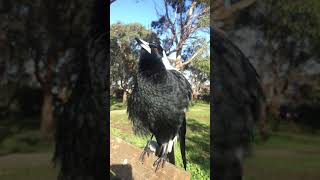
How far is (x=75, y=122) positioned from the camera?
5.61 meters

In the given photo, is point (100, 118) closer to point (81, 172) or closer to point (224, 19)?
point (81, 172)

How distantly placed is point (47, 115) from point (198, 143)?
162 centimetres

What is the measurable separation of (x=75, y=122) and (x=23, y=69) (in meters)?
A: 0.78

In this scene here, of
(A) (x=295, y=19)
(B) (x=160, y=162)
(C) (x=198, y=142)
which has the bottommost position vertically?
(B) (x=160, y=162)

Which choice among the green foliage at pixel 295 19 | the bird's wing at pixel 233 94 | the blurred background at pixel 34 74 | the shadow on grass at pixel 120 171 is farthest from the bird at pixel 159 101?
the green foliage at pixel 295 19

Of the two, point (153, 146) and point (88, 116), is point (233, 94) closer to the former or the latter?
point (153, 146)

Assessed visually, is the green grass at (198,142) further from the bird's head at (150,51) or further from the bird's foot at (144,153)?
the bird's head at (150,51)

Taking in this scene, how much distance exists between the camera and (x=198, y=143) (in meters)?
5.34

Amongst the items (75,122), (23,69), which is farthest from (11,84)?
(75,122)

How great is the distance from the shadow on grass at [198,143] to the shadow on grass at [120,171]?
25.4 inches

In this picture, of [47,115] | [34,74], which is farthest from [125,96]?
[34,74]

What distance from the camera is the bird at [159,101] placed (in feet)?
17.8

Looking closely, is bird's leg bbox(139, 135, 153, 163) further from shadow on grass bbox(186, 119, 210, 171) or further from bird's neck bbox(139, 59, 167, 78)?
bird's neck bbox(139, 59, 167, 78)

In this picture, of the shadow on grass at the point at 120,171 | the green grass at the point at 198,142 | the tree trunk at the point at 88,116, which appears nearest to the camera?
the green grass at the point at 198,142
